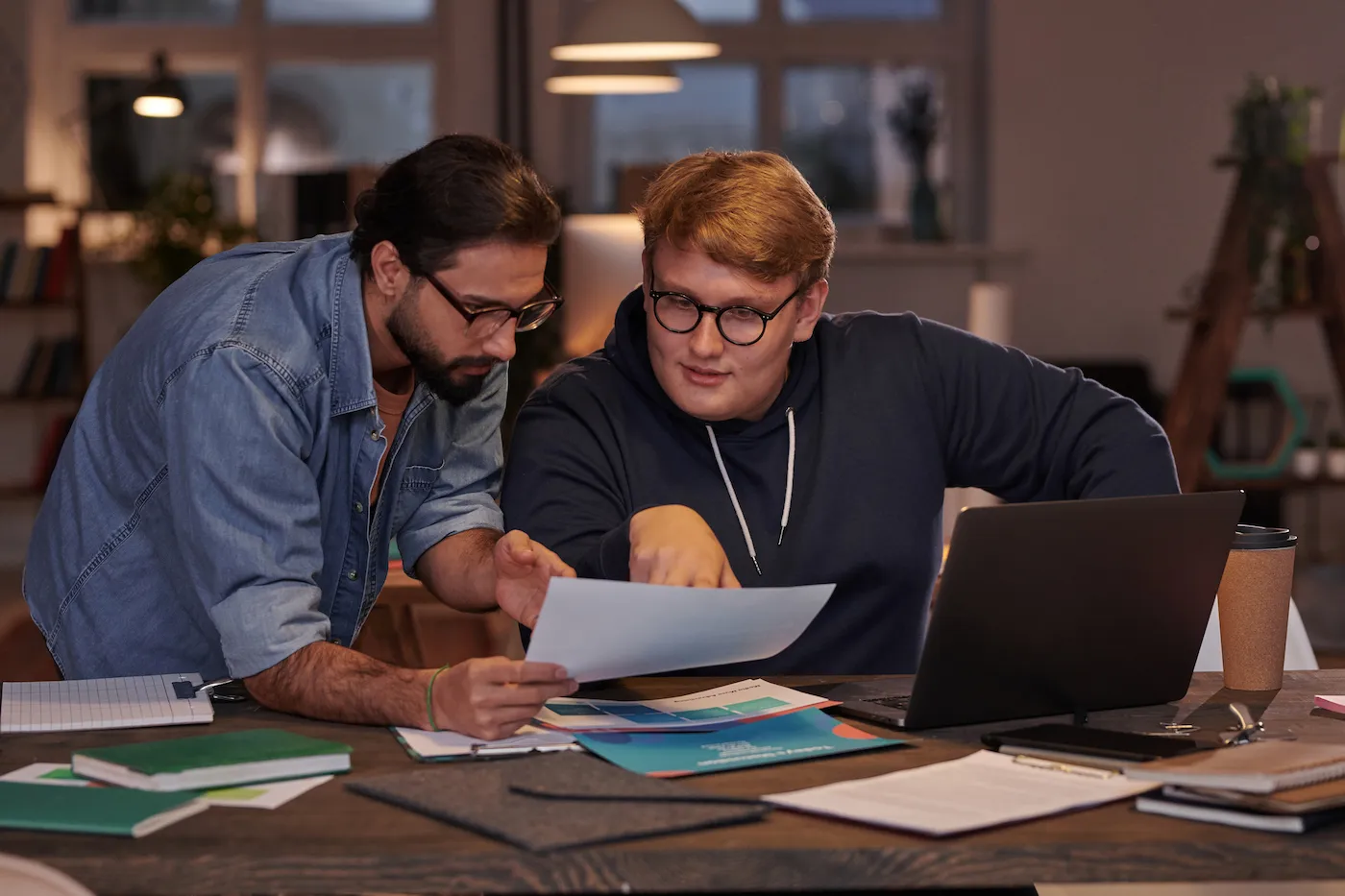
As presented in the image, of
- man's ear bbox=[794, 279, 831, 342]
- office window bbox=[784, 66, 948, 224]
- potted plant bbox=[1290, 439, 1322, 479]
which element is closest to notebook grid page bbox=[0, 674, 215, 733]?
man's ear bbox=[794, 279, 831, 342]

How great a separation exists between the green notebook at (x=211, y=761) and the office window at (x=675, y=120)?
645 centimetres

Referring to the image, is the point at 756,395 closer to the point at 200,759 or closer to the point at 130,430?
the point at 130,430

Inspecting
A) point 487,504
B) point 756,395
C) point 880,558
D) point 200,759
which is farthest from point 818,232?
point 200,759

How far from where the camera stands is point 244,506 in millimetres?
1640

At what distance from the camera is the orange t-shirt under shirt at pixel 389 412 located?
1953 millimetres

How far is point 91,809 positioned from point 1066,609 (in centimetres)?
90

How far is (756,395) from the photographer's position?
6.75 ft

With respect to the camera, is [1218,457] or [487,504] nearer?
[487,504]

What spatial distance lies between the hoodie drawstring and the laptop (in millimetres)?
403

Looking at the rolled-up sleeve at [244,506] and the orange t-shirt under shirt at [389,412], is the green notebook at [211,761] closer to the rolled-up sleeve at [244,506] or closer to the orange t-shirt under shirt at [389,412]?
the rolled-up sleeve at [244,506]

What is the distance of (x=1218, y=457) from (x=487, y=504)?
17.1 feet

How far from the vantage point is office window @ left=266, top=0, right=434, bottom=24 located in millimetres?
7746

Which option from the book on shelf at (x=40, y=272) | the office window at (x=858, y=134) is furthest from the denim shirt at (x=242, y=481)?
the office window at (x=858, y=134)

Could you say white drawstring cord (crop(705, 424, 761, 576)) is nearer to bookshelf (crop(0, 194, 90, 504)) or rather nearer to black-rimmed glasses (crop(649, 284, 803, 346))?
black-rimmed glasses (crop(649, 284, 803, 346))
